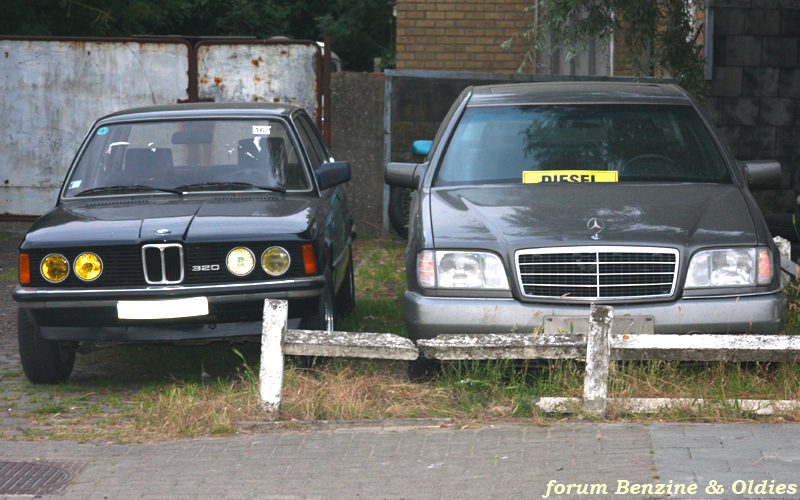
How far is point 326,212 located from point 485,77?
5439mm

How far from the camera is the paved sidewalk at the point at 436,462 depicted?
3.99 m

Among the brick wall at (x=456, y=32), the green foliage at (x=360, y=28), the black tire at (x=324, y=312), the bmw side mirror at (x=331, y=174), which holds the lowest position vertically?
the black tire at (x=324, y=312)

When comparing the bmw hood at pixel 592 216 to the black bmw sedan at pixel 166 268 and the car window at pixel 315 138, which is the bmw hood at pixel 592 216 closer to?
the black bmw sedan at pixel 166 268

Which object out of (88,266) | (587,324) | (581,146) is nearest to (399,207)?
(581,146)

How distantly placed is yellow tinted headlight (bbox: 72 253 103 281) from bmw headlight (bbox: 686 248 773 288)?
3.34m

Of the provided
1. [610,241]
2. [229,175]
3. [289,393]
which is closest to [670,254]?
[610,241]

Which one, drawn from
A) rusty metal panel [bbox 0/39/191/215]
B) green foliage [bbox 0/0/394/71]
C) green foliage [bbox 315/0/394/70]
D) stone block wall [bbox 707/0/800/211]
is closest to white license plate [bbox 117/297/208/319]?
rusty metal panel [bbox 0/39/191/215]

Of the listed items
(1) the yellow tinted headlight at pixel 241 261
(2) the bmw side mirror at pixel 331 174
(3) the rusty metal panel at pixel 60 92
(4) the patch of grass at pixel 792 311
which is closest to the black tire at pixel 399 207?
(3) the rusty metal panel at pixel 60 92

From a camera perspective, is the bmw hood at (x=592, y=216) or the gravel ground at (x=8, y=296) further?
the gravel ground at (x=8, y=296)

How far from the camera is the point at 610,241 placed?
4.86 m

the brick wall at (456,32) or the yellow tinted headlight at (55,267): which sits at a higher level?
the brick wall at (456,32)

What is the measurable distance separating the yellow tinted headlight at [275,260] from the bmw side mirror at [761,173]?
290cm

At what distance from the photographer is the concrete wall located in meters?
11.5

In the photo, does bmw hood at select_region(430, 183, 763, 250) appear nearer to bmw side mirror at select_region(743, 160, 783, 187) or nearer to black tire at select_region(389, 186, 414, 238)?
bmw side mirror at select_region(743, 160, 783, 187)
